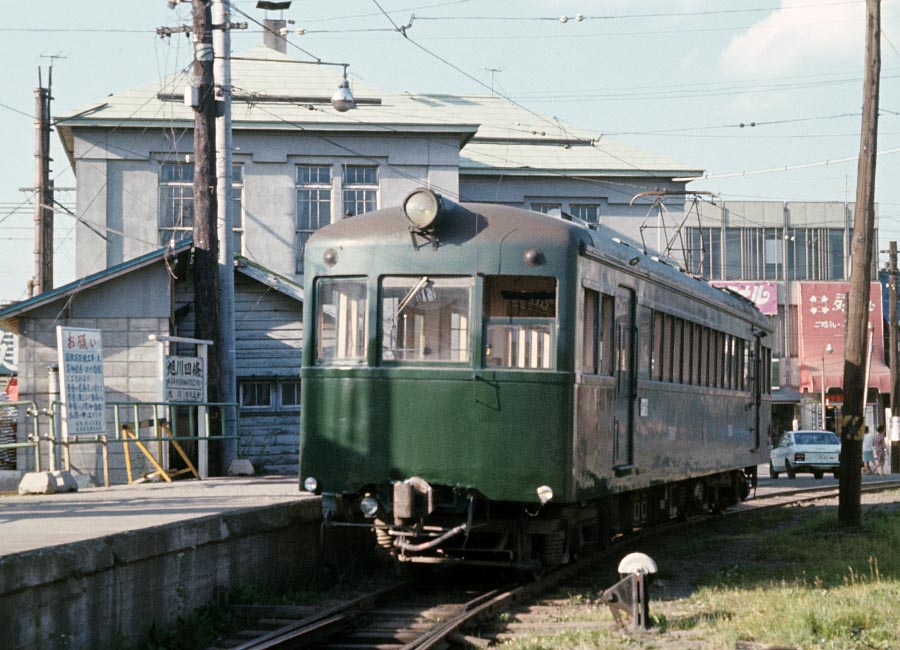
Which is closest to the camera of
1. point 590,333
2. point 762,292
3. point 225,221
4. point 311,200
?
point 590,333

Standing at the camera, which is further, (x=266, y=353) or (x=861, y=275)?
(x=266, y=353)

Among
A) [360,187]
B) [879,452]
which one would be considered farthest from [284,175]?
[879,452]

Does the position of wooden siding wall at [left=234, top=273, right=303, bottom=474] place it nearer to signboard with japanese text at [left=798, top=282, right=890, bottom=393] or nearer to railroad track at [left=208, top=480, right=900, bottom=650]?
railroad track at [left=208, top=480, right=900, bottom=650]

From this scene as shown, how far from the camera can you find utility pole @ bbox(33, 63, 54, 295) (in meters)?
31.6

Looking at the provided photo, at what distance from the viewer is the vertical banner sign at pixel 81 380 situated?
14.9m

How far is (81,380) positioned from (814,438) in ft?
83.6

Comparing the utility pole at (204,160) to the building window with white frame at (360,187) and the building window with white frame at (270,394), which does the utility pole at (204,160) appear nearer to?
the building window with white frame at (270,394)

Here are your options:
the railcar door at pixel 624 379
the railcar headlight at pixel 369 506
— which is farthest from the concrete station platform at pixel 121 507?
the railcar door at pixel 624 379

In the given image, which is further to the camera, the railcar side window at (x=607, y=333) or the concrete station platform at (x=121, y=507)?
the railcar side window at (x=607, y=333)

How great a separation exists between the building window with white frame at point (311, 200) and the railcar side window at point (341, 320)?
1907cm

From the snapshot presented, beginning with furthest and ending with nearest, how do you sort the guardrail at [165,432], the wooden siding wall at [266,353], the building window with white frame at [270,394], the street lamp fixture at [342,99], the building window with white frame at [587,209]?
the building window with white frame at [587,209]
the street lamp fixture at [342,99]
the building window with white frame at [270,394]
the wooden siding wall at [266,353]
the guardrail at [165,432]

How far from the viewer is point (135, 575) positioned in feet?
29.0

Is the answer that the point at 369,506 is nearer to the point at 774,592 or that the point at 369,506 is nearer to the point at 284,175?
the point at 774,592

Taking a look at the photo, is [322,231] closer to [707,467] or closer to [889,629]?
[889,629]
